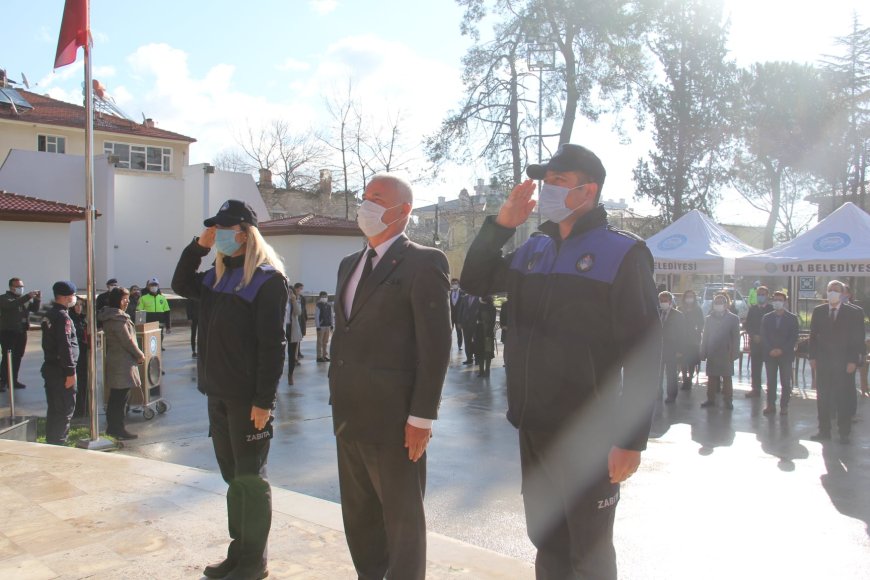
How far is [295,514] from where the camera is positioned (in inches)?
194

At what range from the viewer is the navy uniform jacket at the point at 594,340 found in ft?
8.86

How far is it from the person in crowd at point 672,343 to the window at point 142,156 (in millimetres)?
35350

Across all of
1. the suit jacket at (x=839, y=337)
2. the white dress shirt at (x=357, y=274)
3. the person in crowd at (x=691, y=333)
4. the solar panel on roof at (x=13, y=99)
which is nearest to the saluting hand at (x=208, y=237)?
the white dress shirt at (x=357, y=274)

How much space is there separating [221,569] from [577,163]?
2729mm

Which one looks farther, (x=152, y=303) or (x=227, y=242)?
(x=152, y=303)

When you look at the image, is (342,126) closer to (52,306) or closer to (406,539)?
(52,306)

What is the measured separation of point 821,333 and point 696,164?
2408cm

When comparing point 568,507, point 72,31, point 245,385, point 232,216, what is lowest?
point 568,507

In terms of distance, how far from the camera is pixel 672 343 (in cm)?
1202

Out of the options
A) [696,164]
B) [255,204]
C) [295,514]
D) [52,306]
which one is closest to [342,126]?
[255,204]

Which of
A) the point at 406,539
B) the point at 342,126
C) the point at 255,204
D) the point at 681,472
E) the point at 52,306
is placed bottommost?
the point at 681,472

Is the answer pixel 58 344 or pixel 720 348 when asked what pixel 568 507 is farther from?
pixel 720 348

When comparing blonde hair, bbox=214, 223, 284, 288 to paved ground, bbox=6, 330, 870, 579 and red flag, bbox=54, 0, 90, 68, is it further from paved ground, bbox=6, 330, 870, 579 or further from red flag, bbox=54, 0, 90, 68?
red flag, bbox=54, 0, 90, 68

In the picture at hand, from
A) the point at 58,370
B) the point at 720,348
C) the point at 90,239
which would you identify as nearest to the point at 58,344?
the point at 58,370
